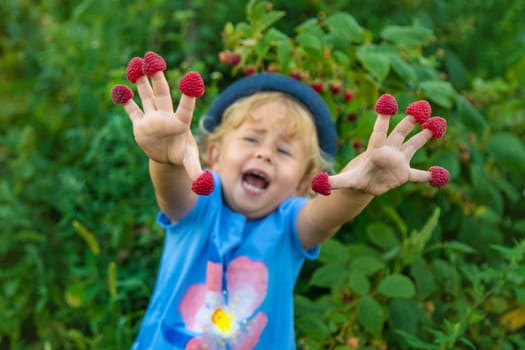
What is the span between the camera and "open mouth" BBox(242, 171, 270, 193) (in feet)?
6.10

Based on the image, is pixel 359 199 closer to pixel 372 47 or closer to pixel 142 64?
pixel 142 64

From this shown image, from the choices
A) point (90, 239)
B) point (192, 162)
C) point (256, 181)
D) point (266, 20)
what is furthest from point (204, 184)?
point (90, 239)

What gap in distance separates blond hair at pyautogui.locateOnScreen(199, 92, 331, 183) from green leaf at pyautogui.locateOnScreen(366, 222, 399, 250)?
376mm

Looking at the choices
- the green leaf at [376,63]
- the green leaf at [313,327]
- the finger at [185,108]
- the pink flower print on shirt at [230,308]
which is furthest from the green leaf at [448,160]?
the finger at [185,108]

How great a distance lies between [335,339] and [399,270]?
337 millimetres

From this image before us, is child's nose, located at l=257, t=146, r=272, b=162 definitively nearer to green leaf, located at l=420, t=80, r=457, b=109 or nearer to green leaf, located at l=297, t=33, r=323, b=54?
green leaf, located at l=297, t=33, r=323, b=54

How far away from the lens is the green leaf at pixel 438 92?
2.21m

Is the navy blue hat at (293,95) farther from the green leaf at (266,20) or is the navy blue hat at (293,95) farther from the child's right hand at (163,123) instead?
the child's right hand at (163,123)

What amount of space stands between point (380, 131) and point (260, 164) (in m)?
0.52

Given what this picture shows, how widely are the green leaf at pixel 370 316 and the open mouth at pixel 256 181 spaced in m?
0.52

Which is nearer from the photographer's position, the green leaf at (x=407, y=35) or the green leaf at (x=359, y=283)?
the green leaf at (x=359, y=283)

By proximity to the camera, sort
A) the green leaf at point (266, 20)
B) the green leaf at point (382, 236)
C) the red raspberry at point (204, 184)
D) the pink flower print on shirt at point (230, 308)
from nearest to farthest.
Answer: the red raspberry at point (204, 184) → the pink flower print on shirt at point (230, 308) → the green leaf at point (266, 20) → the green leaf at point (382, 236)

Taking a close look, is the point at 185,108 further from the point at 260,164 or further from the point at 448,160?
the point at 448,160

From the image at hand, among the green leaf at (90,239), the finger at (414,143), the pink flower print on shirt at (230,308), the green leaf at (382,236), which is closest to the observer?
the finger at (414,143)
